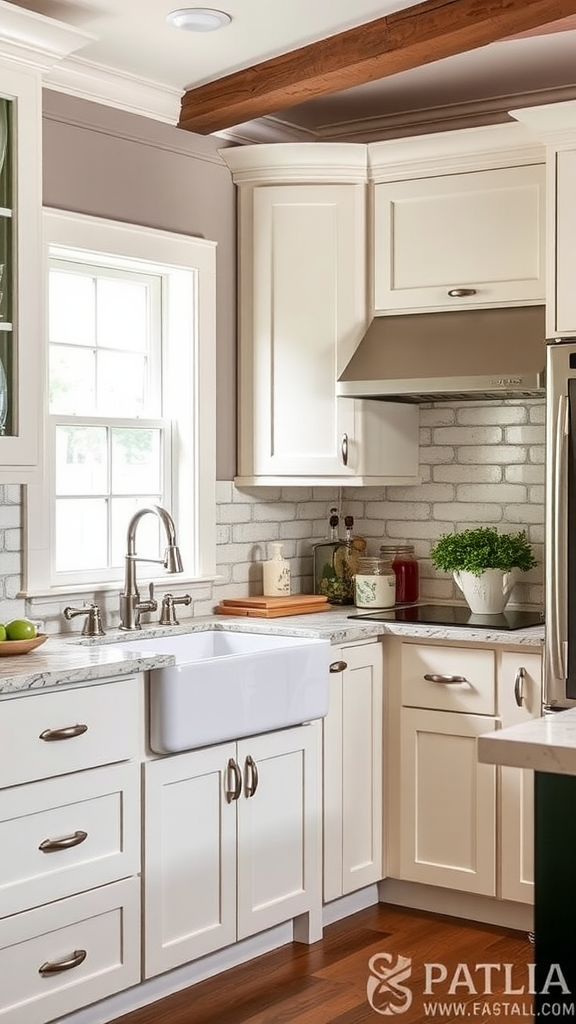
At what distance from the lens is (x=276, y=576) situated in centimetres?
439

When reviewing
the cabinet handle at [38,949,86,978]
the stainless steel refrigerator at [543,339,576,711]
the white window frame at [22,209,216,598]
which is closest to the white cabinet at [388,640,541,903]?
the stainless steel refrigerator at [543,339,576,711]

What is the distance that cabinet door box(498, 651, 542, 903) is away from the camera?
374cm

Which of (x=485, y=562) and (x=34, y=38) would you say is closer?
(x=34, y=38)

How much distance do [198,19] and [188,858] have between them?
2.22 m

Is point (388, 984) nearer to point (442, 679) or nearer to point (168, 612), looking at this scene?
point (442, 679)

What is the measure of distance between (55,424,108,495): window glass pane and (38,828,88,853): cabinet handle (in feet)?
3.91

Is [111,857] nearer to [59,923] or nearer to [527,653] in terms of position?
[59,923]

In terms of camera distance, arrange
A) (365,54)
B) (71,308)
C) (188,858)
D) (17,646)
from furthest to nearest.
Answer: (71,308) < (365,54) < (188,858) < (17,646)

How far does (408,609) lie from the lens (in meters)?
4.39

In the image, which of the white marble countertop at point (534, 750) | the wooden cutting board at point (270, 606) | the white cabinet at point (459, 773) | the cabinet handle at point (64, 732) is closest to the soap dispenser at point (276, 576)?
the wooden cutting board at point (270, 606)

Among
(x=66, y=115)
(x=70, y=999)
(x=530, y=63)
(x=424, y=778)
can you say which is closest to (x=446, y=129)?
(x=530, y=63)

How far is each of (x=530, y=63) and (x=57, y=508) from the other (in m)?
2.01

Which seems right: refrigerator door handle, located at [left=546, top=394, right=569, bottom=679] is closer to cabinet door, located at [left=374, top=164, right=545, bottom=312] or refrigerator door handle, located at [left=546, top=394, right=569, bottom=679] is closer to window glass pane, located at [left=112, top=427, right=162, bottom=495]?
cabinet door, located at [left=374, top=164, right=545, bottom=312]

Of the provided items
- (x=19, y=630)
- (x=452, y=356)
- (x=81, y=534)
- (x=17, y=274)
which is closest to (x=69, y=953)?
(x=19, y=630)
